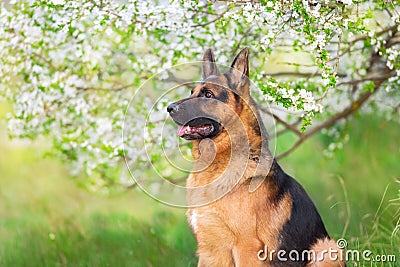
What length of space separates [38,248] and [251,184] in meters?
3.17

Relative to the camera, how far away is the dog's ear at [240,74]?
14.0ft

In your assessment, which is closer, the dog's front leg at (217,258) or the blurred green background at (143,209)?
the dog's front leg at (217,258)

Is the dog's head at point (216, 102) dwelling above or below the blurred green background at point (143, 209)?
above

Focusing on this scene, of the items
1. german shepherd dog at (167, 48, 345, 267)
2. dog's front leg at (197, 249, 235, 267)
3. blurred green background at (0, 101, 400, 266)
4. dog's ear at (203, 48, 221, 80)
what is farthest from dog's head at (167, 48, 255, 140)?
blurred green background at (0, 101, 400, 266)

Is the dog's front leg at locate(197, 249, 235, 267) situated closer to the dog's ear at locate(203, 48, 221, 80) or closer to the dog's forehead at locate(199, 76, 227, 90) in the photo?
the dog's forehead at locate(199, 76, 227, 90)

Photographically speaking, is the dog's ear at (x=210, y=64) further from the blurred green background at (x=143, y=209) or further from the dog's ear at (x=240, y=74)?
the blurred green background at (x=143, y=209)

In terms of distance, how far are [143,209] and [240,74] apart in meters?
3.95

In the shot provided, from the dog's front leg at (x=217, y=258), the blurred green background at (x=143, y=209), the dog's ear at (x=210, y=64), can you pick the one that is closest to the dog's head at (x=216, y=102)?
the dog's ear at (x=210, y=64)

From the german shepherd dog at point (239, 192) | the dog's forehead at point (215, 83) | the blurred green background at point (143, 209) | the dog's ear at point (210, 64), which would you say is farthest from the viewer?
the blurred green background at point (143, 209)

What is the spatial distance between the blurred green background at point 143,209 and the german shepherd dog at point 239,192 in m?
0.98

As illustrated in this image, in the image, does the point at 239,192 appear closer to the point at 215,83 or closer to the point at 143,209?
the point at 215,83

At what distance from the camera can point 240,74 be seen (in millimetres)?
4305

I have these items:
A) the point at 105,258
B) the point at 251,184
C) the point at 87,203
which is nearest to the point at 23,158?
the point at 87,203

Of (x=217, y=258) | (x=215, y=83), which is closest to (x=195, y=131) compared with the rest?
(x=215, y=83)
